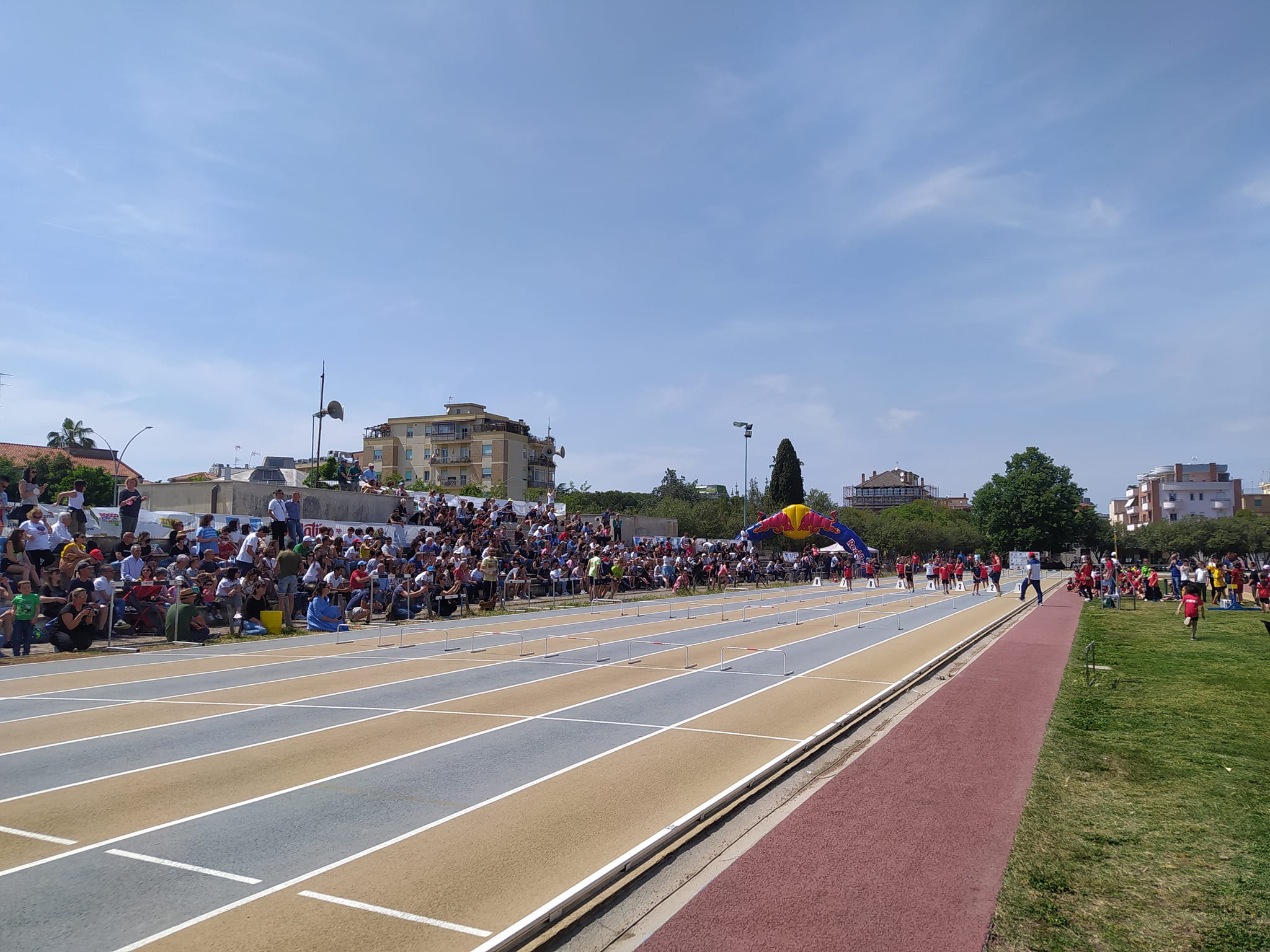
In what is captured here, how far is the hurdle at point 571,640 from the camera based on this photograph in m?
15.1

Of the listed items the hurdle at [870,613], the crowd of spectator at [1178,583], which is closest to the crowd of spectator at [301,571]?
the crowd of spectator at [1178,583]

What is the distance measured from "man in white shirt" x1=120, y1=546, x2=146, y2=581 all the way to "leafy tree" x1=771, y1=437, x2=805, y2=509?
7730 cm

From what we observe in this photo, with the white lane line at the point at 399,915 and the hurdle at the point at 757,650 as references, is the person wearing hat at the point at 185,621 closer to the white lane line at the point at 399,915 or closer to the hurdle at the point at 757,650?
the hurdle at the point at 757,650

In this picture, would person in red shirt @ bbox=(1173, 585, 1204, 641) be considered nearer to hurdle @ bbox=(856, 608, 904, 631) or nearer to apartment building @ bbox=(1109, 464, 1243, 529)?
hurdle @ bbox=(856, 608, 904, 631)

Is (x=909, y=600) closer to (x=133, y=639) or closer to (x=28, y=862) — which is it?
(x=133, y=639)

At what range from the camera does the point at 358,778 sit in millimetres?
7488

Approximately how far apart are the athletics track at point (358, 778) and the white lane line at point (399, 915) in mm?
16

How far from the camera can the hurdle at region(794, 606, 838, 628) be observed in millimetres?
23125

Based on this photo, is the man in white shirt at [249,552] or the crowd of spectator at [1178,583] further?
the crowd of spectator at [1178,583]

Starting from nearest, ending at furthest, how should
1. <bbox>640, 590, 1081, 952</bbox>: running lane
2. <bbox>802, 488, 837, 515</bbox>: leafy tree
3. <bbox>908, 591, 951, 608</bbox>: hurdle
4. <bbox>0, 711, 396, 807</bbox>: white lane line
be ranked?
<bbox>640, 590, 1081, 952</bbox>: running lane → <bbox>0, 711, 396, 807</bbox>: white lane line → <bbox>908, 591, 951, 608</bbox>: hurdle → <bbox>802, 488, 837, 515</bbox>: leafy tree

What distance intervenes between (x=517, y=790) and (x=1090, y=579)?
35.2 meters

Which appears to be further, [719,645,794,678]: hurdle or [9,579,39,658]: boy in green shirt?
[9,579,39,658]: boy in green shirt

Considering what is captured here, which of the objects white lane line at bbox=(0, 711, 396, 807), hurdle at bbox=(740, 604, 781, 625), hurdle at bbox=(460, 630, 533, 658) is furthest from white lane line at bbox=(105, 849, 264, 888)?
hurdle at bbox=(740, 604, 781, 625)

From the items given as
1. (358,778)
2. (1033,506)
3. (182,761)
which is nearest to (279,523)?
(182,761)
